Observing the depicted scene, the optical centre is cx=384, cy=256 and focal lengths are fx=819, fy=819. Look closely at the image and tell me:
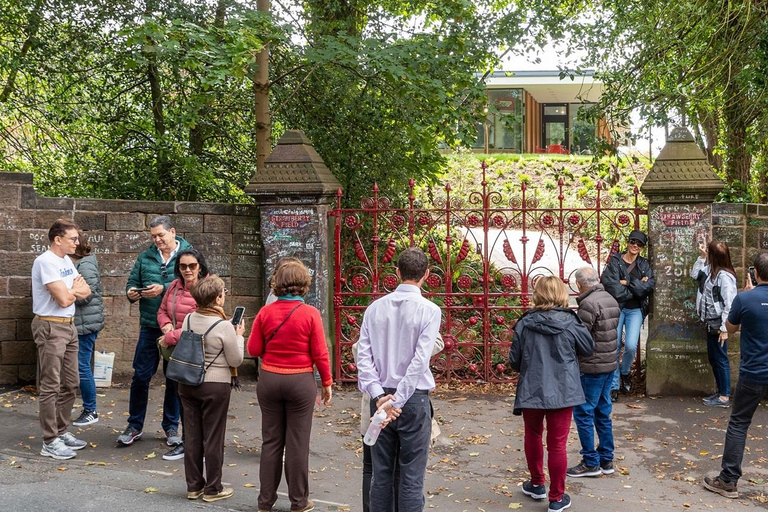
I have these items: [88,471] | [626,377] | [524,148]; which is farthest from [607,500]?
[524,148]

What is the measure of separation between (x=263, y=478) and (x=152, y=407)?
10.1ft

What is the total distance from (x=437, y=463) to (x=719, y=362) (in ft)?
11.0

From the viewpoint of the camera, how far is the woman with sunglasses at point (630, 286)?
8164 mm

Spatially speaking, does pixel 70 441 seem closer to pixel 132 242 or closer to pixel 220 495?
pixel 220 495

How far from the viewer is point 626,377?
336 inches

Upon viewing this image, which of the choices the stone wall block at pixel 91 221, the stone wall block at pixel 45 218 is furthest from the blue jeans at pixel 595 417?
the stone wall block at pixel 45 218

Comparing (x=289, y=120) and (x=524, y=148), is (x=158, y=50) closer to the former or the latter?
(x=289, y=120)

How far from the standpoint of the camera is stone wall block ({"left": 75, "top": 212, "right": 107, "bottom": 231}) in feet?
27.9

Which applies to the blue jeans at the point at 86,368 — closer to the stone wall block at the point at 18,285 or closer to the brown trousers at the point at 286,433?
the stone wall block at the point at 18,285

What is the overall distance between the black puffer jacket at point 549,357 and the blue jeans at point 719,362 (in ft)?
10.3

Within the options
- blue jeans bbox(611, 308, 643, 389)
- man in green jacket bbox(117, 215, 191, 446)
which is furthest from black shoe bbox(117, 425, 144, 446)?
blue jeans bbox(611, 308, 643, 389)

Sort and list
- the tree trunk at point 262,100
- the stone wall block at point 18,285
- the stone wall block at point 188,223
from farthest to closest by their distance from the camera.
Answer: the tree trunk at point 262,100, the stone wall block at point 188,223, the stone wall block at point 18,285

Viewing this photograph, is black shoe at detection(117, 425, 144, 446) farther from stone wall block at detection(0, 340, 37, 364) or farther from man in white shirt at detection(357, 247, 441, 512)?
man in white shirt at detection(357, 247, 441, 512)

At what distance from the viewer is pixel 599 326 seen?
593 cm
